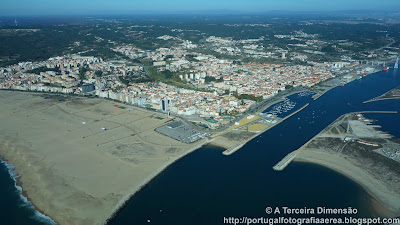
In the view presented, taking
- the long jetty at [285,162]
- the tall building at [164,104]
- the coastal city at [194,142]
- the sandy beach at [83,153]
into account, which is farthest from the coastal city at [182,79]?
the long jetty at [285,162]

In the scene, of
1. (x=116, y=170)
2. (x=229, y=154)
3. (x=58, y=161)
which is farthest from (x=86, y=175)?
(x=229, y=154)

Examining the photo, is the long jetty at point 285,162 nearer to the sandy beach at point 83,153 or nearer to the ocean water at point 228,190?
the ocean water at point 228,190

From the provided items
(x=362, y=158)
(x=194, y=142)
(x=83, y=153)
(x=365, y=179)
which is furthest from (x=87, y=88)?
(x=365, y=179)

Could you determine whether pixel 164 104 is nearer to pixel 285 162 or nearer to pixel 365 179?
pixel 285 162

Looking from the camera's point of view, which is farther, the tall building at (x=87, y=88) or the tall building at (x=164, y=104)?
the tall building at (x=87, y=88)

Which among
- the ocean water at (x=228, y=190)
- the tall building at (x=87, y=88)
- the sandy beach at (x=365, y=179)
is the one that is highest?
the tall building at (x=87, y=88)

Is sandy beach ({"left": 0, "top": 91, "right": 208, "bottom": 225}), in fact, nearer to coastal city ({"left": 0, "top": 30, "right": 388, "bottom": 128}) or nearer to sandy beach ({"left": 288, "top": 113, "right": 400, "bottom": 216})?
coastal city ({"left": 0, "top": 30, "right": 388, "bottom": 128})

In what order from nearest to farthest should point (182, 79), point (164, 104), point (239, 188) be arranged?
point (239, 188) < point (164, 104) < point (182, 79)
